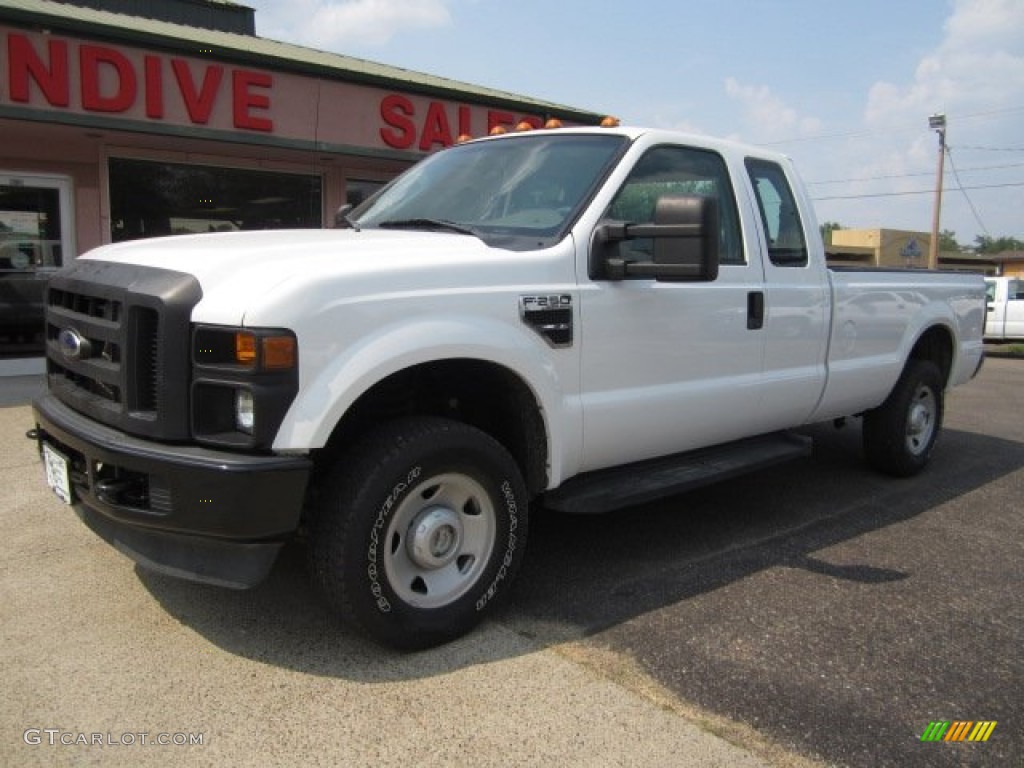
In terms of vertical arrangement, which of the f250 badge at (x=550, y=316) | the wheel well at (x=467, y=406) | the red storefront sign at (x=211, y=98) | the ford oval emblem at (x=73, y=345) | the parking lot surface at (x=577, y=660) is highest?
the red storefront sign at (x=211, y=98)

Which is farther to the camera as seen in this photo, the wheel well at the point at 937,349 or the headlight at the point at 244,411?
the wheel well at the point at 937,349

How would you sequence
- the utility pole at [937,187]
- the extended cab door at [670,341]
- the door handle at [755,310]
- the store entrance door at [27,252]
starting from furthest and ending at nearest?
the utility pole at [937,187], the store entrance door at [27,252], the door handle at [755,310], the extended cab door at [670,341]

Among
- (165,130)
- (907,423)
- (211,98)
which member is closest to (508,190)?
(907,423)

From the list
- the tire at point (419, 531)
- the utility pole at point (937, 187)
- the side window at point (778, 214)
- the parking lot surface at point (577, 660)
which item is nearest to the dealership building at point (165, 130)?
the side window at point (778, 214)

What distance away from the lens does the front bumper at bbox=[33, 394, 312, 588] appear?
264 centimetres

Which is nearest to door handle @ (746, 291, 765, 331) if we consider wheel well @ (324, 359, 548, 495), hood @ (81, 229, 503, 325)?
wheel well @ (324, 359, 548, 495)

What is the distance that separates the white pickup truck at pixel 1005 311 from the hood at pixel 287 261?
1816 cm

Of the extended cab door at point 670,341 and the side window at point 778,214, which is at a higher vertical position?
the side window at point 778,214

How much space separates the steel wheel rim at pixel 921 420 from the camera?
19.2 feet

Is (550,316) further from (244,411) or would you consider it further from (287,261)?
(244,411)

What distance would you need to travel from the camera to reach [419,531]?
3.08 metres

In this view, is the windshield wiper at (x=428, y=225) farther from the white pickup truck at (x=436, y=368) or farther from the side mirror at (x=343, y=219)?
the side mirror at (x=343, y=219)

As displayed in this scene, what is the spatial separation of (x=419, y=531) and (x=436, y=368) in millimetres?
630

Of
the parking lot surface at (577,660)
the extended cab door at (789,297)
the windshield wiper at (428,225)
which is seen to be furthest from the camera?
the extended cab door at (789,297)
